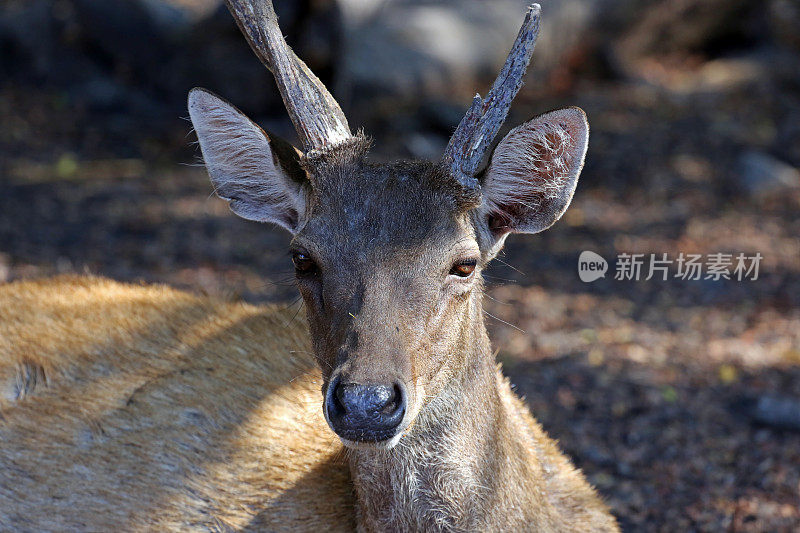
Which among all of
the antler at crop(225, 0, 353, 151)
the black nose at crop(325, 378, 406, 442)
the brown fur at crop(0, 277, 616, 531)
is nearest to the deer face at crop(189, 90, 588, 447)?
the black nose at crop(325, 378, 406, 442)

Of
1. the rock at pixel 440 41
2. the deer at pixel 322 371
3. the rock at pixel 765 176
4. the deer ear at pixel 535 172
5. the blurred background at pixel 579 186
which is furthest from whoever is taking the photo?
the rock at pixel 440 41

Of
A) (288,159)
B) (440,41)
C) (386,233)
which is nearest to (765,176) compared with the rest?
(440,41)

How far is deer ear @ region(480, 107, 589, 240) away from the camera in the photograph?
132 inches

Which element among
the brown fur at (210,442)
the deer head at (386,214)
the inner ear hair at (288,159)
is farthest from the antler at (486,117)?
the brown fur at (210,442)

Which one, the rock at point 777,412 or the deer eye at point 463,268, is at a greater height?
the rock at point 777,412

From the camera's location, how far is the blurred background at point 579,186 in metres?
5.61

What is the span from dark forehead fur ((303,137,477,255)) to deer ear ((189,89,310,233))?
0.16 meters

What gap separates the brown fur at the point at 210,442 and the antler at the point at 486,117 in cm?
78

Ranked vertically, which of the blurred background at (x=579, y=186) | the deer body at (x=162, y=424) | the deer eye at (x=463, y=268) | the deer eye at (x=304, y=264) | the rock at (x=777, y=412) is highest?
the blurred background at (x=579, y=186)

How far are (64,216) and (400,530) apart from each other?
20.7 ft

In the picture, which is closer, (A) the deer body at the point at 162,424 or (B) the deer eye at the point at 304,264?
(B) the deer eye at the point at 304,264

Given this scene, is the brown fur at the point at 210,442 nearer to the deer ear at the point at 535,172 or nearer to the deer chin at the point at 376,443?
the deer chin at the point at 376,443

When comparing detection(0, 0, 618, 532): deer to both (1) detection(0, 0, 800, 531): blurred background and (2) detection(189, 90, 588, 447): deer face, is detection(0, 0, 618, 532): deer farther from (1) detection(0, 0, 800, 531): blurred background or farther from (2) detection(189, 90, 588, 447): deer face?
(1) detection(0, 0, 800, 531): blurred background

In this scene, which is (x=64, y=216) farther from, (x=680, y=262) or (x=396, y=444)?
(x=396, y=444)
